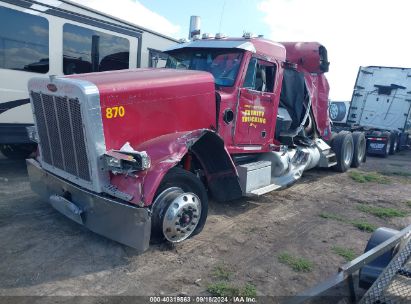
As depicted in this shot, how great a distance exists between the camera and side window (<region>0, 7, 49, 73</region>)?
7.04 metres

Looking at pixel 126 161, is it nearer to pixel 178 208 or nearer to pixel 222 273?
pixel 178 208

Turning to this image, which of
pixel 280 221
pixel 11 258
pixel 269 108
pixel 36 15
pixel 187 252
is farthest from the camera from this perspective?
pixel 36 15

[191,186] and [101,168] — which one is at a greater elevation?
[101,168]

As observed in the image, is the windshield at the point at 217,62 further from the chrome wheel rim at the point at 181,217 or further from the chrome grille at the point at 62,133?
the chrome grille at the point at 62,133

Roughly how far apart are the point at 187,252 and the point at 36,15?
18.8ft

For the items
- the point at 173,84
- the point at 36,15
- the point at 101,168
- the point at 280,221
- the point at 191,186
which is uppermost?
the point at 36,15

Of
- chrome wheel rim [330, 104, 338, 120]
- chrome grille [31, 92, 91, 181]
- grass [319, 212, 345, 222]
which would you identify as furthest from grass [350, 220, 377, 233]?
chrome wheel rim [330, 104, 338, 120]

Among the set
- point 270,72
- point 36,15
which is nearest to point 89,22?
point 36,15

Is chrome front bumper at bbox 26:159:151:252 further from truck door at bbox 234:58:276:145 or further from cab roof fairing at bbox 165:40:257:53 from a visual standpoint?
cab roof fairing at bbox 165:40:257:53

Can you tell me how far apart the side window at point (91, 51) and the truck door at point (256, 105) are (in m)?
4.24

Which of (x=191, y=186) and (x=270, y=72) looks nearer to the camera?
(x=191, y=186)

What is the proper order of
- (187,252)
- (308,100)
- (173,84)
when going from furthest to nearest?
1. (308,100)
2. (173,84)
3. (187,252)

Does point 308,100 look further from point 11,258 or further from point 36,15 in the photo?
point 11,258

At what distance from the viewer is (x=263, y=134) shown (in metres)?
6.65
